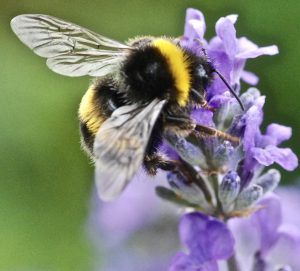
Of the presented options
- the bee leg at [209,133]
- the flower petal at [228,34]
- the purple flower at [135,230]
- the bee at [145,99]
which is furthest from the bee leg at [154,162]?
the purple flower at [135,230]

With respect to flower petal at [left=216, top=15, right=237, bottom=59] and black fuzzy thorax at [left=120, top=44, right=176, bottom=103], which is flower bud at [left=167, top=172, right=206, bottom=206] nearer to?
black fuzzy thorax at [left=120, top=44, right=176, bottom=103]

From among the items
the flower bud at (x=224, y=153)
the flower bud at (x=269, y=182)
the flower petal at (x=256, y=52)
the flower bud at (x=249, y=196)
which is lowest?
the flower bud at (x=249, y=196)

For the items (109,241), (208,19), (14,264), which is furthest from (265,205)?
(208,19)

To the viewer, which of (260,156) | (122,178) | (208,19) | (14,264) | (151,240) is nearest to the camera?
(122,178)

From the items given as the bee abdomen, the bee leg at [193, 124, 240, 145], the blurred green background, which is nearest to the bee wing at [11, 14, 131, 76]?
the bee abdomen

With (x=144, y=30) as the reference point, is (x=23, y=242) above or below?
below

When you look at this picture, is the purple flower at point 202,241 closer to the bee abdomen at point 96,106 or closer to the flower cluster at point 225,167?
the flower cluster at point 225,167

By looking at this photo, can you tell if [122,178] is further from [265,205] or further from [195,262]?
[265,205]
